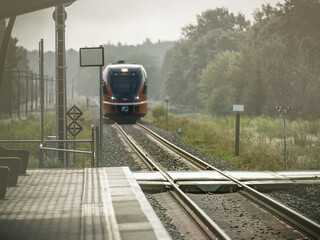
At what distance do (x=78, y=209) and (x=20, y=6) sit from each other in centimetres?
337

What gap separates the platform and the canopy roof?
10.5ft

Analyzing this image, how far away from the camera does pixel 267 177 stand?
1283cm

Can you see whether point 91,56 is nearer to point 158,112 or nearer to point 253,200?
point 253,200

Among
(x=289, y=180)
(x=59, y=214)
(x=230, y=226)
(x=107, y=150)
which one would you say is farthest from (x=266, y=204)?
(x=107, y=150)

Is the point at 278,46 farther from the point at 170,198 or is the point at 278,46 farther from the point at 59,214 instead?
the point at 59,214

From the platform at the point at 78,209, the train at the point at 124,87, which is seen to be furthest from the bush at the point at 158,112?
the platform at the point at 78,209

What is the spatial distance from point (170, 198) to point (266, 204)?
6.92 feet

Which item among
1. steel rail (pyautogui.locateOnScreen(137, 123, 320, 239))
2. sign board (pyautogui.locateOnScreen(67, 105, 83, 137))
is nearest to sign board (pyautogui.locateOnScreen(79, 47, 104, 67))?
steel rail (pyautogui.locateOnScreen(137, 123, 320, 239))

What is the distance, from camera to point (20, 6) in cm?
816

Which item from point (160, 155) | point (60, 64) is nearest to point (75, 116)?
point (60, 64)

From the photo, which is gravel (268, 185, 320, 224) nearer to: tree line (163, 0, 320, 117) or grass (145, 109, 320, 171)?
grass (145, 109, 320, 171)

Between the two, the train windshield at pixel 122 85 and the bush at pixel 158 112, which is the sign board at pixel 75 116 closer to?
the train windshield at pixel 122 85

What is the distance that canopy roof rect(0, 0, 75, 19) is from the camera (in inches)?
310

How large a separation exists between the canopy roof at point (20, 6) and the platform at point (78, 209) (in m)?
3.20
